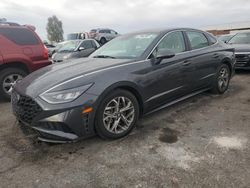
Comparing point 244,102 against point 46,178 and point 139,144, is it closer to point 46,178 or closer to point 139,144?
point 139,144

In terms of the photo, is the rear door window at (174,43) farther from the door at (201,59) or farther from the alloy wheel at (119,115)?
the alloy wheel at (119,115)

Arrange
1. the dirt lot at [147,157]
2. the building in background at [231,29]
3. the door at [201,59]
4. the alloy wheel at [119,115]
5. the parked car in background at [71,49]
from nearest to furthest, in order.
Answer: the dirt lot at [147,157] → the alloy wheel at [119,115] → the door at [201,59] → the parked car in background at [71,49] → the building in background at [231,29]

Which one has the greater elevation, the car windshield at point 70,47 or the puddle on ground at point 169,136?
the car windshield at point 70,47

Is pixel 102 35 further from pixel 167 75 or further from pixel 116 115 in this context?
pixel 116 115

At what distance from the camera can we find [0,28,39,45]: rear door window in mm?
5051

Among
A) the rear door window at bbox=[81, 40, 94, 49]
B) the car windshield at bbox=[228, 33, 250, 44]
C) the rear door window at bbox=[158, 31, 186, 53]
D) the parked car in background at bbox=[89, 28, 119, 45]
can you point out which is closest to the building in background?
the parked car in background at bbox=[89, 28, 119, 45]

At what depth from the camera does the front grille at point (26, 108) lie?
2594 millimetres

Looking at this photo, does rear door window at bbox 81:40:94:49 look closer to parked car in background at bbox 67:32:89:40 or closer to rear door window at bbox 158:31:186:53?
rear door window at bbox 158:31:186:53

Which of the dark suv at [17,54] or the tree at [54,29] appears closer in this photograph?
the dark suv at [17,54]

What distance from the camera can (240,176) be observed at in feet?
7.20

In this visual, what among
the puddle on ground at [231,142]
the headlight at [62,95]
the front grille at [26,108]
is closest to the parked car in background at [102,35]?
the front grille at [26,108]

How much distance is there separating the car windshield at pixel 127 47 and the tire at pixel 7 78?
7.48 feet

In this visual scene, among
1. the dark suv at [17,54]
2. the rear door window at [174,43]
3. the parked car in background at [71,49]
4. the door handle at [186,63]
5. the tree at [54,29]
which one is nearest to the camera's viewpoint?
the rear door window at [174,43]

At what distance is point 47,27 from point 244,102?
67.3 metres
